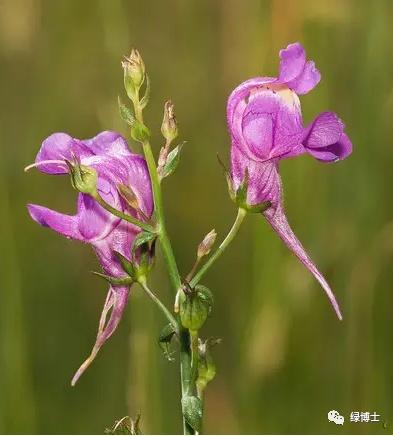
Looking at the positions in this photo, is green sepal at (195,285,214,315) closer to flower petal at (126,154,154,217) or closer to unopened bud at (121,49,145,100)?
flower petal at (126,154,154,217)

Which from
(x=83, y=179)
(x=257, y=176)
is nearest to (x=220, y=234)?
(x=257, y=176)

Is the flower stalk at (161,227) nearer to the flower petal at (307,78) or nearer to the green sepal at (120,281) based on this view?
the green sepal at (120,281)

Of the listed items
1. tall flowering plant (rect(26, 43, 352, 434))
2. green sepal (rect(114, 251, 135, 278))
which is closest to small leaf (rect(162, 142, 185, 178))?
tall flowering plant (rect(26, 43, 352, 434))

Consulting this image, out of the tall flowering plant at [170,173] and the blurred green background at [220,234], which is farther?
the blurred green background at [220,234]

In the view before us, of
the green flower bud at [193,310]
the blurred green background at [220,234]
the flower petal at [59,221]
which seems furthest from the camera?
the blurred green background at [220,234]

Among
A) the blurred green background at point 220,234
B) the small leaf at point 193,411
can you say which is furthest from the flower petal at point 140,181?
the blurred green background at point 220,234
